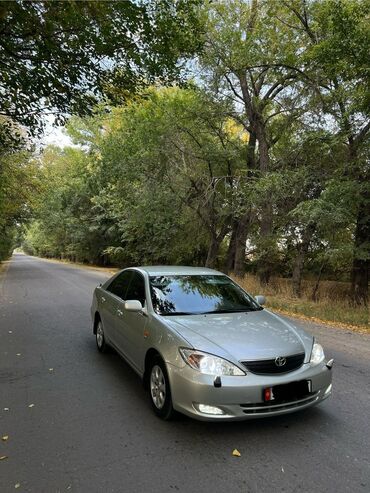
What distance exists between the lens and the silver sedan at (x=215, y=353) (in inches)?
136

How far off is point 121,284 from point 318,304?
8.71 m

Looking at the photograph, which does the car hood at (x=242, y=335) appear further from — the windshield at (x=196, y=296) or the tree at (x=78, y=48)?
the tree at (x=78, y=48)

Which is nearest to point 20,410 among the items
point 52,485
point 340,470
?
point 52,485

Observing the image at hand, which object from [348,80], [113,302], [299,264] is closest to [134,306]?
[113,302]

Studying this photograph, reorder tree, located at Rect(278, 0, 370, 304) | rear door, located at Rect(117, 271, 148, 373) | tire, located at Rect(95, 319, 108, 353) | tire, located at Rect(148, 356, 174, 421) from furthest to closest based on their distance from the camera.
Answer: tree, located at Rect(278, 0, 370, 304)
tire, located at Rect(95, 319, 108, 353)
rear door, located at Rect(117, 271, 148, 373)
tire, located at Rect(148, 356, 174, 421)

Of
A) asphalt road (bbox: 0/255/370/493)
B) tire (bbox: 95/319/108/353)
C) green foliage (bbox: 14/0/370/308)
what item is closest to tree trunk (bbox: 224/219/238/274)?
green foliage (bbox: 14/0/370/308)

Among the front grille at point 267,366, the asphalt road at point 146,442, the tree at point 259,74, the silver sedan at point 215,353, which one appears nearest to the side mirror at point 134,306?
the silver sedan at point 215,353

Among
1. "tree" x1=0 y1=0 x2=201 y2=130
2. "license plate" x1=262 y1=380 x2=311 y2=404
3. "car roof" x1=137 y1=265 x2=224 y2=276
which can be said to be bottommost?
"license plate" x1=262 y1=380 x2=311 y2=404

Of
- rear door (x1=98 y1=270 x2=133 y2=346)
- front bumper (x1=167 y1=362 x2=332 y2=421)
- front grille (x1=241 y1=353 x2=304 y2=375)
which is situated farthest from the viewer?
rear door (x1=98 y1=270 x2=133 y2=346)

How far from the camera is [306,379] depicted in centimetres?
369

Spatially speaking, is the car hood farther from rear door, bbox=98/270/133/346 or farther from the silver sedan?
rear door, bbox=98/270/133/346

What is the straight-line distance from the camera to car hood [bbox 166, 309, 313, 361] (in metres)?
3.62

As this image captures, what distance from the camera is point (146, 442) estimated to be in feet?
11.7

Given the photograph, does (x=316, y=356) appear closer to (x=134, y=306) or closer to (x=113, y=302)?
(x=134, y=306)
